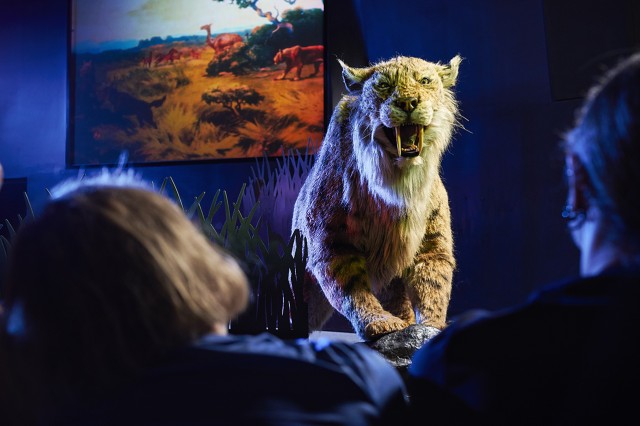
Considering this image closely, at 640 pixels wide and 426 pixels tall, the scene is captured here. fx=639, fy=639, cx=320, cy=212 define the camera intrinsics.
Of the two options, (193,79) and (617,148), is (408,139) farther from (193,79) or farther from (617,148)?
(193,79)

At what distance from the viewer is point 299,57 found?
3.28 m

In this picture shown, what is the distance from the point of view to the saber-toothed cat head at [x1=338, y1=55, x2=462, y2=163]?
1808mm

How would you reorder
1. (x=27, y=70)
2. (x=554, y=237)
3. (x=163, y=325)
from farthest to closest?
(x=27, y=70), (x=554, y=237), (x=163, y=325)

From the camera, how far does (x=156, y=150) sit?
3.62 meters

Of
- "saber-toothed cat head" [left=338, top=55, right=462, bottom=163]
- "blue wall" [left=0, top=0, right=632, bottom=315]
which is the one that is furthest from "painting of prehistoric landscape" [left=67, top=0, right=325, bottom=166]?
"saber-toothed cat head" [left=338, top=55, right=462, bottom=163]

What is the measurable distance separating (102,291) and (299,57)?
110 inches

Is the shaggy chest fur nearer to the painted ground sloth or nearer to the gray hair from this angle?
the gray hair

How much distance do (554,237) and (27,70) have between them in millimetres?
3280

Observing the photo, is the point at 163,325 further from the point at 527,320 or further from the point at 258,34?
A: the point at 258,34

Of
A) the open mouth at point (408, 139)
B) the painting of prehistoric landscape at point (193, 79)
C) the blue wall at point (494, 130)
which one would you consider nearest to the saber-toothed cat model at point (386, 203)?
the open mouth at point (408, 139)

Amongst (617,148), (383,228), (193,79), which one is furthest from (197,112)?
(617,148)

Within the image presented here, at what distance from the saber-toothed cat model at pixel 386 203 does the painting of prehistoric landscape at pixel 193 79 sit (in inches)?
43.1

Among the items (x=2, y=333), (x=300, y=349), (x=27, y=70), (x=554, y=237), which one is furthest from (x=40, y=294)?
(x=27, y=70)

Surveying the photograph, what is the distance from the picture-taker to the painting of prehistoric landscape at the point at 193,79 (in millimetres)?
3293
